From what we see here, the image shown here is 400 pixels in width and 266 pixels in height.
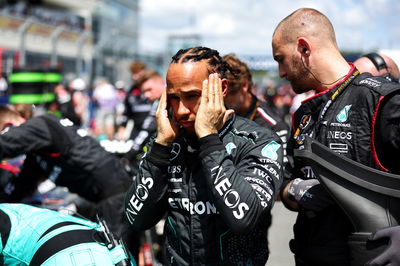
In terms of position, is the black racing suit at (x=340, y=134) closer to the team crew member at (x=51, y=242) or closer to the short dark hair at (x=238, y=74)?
the team crew member at (x=51, y=242)

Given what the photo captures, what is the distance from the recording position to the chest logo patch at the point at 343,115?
1.95 m

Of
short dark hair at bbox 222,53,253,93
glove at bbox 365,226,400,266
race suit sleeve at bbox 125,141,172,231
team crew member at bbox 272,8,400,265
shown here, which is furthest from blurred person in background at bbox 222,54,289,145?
glove at bbox 365,226,400,266

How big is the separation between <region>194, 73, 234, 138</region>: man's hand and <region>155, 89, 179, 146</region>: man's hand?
6.4 inches

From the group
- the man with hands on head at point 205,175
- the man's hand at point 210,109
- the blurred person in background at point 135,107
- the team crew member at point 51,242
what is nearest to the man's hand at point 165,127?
the man with hands on head at point 205,175

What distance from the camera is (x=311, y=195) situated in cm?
202

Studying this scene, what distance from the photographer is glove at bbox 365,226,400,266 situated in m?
1.65

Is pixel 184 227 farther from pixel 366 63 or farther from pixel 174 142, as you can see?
pixel 366 63

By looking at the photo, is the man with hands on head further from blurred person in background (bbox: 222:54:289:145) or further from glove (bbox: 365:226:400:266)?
blurred person in background (bbox: 222:54:289:145)

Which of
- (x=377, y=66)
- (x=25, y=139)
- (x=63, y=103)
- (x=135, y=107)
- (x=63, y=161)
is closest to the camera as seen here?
(x=377, y=66)

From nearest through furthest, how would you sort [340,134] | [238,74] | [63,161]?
[340,134] → [238,74] → [63,161]

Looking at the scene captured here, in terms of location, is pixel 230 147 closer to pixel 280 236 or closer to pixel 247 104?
pixel 247 104

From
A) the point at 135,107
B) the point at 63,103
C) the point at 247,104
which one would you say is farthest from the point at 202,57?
the point at 63,103

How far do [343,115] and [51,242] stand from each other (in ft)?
4.46

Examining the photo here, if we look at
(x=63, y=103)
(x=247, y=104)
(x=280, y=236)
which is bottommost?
(x=280, y=236)
